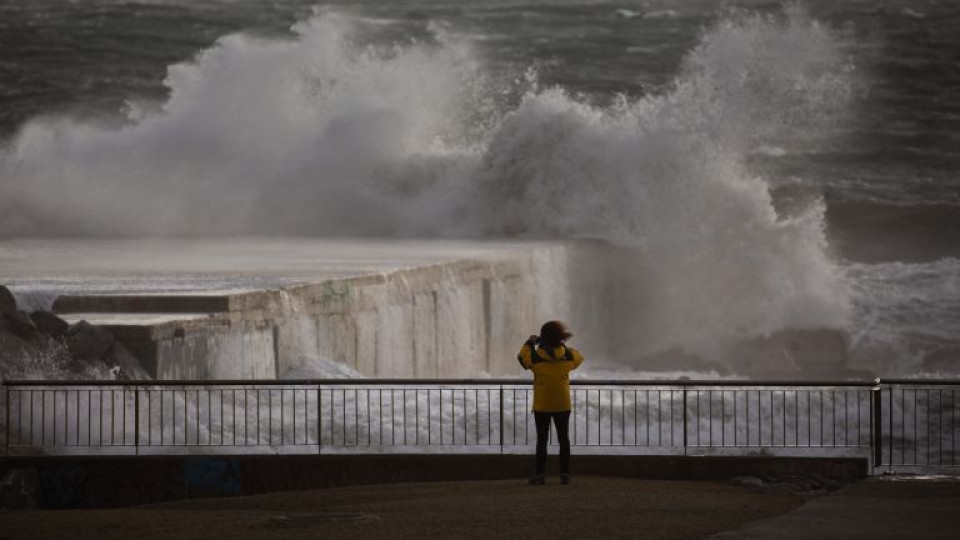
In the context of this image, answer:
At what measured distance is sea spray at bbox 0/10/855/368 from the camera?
3036cm

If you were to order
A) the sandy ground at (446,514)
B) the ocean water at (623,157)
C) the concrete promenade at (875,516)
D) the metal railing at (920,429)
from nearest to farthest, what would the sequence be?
1. the concrete promenade at (875,516)
2. the sandy ground at (446,514)
3. the metal railing at (920,429)
4. the ocean water at (623,157)

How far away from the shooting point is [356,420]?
46.8ft

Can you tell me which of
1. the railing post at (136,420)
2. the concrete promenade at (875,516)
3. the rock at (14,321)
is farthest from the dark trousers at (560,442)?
the rock at (14,321)

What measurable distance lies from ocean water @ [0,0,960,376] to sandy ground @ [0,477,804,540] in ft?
55.0

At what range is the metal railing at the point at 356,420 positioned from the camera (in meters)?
13.5

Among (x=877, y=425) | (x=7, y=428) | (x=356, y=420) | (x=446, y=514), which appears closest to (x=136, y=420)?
(x=7, y=428)

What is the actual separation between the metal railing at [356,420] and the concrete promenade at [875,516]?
70cm

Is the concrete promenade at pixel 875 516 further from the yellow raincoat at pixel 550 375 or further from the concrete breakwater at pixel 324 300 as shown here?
the concrete breakwater at pixel 324 300

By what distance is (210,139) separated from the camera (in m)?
38.3

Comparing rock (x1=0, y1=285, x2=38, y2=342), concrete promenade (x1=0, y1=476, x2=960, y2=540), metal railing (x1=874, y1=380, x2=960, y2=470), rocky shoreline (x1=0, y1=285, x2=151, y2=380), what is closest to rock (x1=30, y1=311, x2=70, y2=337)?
rocky shoreline (x1=0, y1=285, x2=151, y2=380)

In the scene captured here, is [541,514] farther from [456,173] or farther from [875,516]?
[456,173]

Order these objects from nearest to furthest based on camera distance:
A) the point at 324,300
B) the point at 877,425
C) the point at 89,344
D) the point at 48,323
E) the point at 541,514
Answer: the point at 541,514 < the point at 877,425 < the point at 89,344 < the point at 48,323 < the point at 324,300

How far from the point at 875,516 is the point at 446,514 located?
Answer: 79.7 inches

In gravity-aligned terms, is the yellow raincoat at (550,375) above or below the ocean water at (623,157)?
below
